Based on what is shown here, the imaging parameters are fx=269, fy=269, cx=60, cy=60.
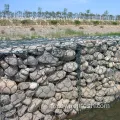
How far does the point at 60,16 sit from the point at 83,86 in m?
67.6

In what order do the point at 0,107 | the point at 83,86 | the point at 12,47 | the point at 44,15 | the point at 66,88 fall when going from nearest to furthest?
the point at 0,107
the point at 12,47
the point at 66,88
the point at 83,86
the point at 44,15

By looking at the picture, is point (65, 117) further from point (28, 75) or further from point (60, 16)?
point (60, 16)

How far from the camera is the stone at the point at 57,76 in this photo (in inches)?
214

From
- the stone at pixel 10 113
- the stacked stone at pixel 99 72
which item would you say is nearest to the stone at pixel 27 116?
the stone at pixel 10 113

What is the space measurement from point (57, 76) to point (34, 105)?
0.81 metres

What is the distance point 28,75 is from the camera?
4984mm

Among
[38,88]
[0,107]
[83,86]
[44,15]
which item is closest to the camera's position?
[0,107]

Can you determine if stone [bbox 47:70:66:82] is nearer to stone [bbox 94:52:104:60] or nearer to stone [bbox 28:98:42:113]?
stone [bbox 28:98:42:113]

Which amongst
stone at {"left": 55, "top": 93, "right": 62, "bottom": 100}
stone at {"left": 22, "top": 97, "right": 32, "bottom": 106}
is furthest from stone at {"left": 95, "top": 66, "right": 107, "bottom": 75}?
stone at {"left": 22, "top": 97, "right": 32, "bottom": 106}

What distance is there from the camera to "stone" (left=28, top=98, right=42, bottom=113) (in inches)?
199

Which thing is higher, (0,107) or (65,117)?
(0,107)

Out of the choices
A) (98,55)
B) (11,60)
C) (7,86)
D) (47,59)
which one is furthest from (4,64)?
(98,55)

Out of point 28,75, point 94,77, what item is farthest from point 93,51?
point 28,75

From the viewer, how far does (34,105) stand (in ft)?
16.7
